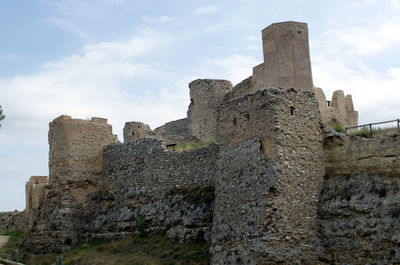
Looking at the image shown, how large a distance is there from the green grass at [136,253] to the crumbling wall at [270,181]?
165 cm

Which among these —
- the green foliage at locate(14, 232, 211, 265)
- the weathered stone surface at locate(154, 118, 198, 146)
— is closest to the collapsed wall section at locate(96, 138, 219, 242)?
the green foliage at locate(14, 232, 211, 265)

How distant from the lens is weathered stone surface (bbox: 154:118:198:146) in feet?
113

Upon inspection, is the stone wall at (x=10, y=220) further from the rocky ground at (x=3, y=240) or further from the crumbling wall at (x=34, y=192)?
the rocky ground at (x=3, y=240)

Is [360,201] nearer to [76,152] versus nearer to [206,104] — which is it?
[76,152]

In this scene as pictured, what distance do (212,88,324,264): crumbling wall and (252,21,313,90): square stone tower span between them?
4.37 m

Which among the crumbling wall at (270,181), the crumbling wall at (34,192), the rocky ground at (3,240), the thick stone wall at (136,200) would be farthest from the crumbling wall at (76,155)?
the crumbling wall at (270,181)

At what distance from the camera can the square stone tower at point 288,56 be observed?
24484mm

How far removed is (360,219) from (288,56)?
8772 mm

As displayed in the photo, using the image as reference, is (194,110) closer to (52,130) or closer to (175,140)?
(175,140)

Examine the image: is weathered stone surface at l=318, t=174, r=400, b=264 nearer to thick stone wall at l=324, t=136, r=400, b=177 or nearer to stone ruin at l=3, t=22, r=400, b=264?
stone ruin at l=3, t=22, r=400, b=264

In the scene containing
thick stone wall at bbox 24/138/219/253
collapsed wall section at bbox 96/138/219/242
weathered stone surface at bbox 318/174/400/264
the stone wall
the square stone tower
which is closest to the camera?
weathered stone surface at bbox 318/174/400/264

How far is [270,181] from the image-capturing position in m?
18.5

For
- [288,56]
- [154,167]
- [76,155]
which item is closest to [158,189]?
[154,167]

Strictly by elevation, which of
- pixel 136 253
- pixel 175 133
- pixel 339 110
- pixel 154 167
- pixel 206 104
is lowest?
pixel 136 253
